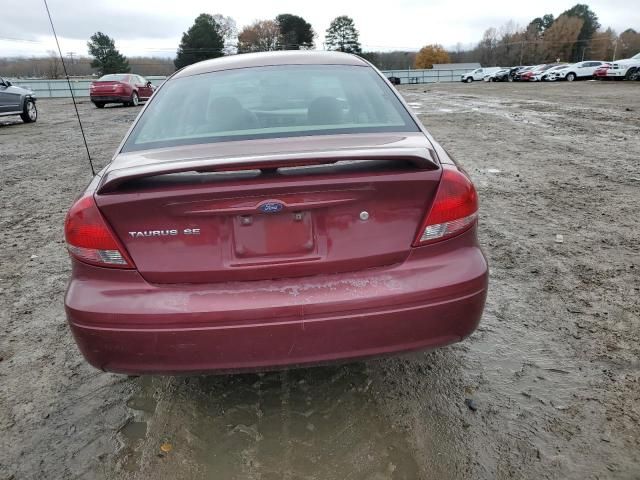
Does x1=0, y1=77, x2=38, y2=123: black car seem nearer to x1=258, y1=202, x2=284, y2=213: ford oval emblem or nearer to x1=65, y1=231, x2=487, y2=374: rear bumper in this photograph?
x1=65, y1=231, x2=487, y2=374: rear bumper

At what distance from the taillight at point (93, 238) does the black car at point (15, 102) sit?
48.0 ft

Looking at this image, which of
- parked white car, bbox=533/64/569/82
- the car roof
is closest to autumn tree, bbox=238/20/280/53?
parked white car, bbox=533/64/569/82

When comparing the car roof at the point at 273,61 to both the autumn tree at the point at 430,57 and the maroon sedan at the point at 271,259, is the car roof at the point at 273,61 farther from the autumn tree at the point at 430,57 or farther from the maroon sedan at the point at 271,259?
the autumn tree at the point at 430,57

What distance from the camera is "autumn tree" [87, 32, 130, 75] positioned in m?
55.8

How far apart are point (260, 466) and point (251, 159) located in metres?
1.23

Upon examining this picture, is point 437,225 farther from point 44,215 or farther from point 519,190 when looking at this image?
point 44,215

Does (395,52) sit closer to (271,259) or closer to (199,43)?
(199,43)

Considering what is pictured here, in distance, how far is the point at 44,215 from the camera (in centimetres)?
561

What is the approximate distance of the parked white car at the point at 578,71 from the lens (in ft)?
124

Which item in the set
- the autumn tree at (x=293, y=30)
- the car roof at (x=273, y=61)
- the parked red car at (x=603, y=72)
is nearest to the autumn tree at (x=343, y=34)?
the autumn tree at (x=293, y=30)

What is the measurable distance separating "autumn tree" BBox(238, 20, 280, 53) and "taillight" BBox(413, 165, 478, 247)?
8124 centimetres

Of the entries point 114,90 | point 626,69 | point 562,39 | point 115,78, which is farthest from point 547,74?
point 562,39

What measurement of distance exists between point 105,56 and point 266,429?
62.2 metres

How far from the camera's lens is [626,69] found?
1134 inches
